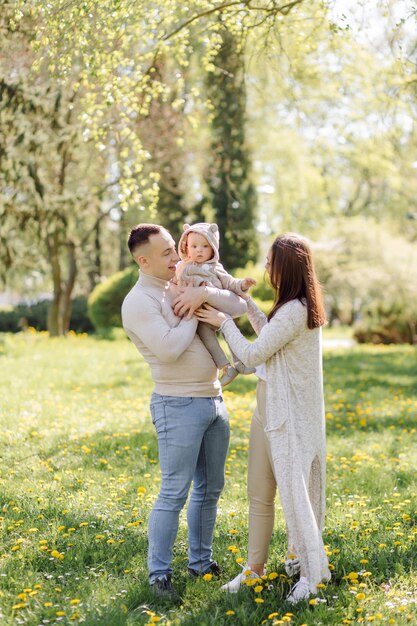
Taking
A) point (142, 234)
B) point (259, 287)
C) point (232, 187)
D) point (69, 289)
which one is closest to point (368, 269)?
point (259, 287)

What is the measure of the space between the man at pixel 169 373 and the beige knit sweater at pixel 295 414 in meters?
0.23

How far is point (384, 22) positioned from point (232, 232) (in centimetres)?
1373

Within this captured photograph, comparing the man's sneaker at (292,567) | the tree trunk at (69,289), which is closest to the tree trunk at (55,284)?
the tree trunk at (69,289)

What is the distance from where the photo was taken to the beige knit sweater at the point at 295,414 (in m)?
3.91

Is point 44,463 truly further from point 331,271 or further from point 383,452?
point 331,271

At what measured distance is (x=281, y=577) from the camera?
4.21 metres

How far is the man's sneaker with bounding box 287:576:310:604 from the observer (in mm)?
3879

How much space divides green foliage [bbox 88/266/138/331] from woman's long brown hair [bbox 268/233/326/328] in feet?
55.9

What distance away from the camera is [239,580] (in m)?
4.10

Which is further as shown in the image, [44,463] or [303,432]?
[44,463]

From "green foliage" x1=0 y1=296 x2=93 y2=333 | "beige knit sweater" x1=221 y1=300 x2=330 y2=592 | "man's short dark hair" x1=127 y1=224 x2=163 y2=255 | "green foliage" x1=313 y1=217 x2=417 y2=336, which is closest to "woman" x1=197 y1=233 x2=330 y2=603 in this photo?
"beige knit sweater" x1=221 y1=300 x2=330 y2=592

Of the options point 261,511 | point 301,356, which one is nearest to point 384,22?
point 301,356

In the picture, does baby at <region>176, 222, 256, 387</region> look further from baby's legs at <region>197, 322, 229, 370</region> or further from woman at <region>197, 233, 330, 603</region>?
woman at <region>197, 233, 330, 603</region>

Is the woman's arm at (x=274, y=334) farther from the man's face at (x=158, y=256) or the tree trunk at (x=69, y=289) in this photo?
the tree trunk at (x=69, y=289)
